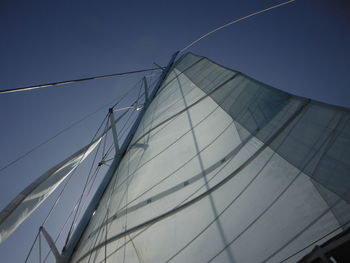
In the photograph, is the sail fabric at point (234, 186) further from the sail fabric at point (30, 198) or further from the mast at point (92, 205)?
the sail fabric at point (30, 198)

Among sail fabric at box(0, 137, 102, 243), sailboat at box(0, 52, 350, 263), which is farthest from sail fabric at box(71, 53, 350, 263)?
sail fabric at box(0, 137, 102, 243)

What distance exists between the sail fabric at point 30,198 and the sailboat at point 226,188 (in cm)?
1

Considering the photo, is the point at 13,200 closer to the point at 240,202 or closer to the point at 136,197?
the point at 136,197

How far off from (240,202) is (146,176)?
1.53 metres

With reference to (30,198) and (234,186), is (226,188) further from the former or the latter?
(30,198)

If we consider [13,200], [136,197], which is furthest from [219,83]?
[13,200]

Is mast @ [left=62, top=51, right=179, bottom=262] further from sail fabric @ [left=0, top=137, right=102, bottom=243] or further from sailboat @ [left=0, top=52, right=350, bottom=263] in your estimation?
sail fabric @ [left=0, top=137, right=102, bottom=243]

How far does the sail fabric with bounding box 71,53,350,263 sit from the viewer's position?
150 centimetres

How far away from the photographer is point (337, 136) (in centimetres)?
163

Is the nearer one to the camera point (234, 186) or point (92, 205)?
point (234, 186)

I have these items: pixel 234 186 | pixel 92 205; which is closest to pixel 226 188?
pixel 234 186

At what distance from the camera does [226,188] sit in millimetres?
2117

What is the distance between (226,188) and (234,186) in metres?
0.08

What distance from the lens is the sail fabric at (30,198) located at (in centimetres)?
258
